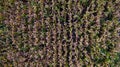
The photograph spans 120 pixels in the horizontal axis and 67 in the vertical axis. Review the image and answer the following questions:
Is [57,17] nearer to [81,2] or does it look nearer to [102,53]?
[81,2]

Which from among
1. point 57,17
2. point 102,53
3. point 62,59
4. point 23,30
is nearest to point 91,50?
point 102,53

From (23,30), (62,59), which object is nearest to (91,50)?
(62,59)

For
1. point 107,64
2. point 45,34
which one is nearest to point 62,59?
point 45,34

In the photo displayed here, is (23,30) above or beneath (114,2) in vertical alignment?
beneath

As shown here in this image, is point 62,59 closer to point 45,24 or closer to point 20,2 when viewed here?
point 45,24

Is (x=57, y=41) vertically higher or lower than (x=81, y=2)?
lower

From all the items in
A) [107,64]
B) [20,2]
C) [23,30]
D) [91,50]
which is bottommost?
[107,64]
